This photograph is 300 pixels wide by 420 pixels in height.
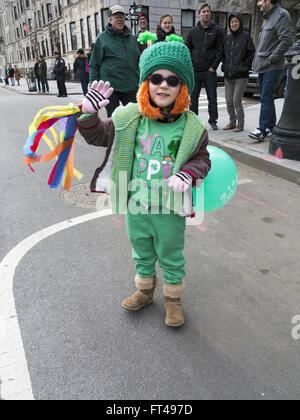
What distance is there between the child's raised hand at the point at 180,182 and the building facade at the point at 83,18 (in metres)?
16.1

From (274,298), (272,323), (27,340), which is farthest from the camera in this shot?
(274,298)

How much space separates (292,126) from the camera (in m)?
5.02

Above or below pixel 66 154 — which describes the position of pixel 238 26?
above

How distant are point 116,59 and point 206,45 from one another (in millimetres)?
2039

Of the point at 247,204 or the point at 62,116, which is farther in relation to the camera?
the point at 247,204

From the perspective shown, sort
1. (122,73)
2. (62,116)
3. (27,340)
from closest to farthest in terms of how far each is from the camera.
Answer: (62,116) < (27,340) < (122,73)

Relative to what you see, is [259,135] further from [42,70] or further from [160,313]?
[42,70]

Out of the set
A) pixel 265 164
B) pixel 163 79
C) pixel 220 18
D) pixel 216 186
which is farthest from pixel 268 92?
pixel 220 18

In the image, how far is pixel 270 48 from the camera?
Answer: 5.61 meters

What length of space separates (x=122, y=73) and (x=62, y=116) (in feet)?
13.0

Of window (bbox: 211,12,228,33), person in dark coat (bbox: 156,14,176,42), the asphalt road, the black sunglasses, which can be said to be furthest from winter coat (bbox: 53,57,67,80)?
the black sunglasses
